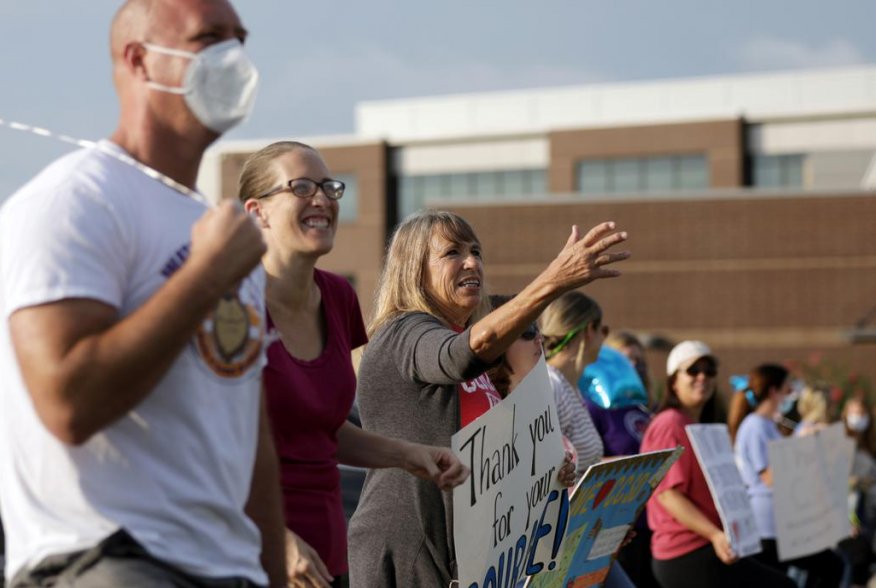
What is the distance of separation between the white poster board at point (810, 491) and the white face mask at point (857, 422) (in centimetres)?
442

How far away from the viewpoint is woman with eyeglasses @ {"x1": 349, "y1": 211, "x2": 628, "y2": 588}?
168 inches

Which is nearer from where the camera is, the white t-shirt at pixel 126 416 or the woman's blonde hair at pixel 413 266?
the white t-shirt at pixel 126 416

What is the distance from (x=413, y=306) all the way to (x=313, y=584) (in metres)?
1.52

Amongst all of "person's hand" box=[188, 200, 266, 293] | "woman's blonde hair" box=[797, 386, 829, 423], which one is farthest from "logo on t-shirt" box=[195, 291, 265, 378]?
"woman's blonde hair" box=[797, 386, 829, 423]

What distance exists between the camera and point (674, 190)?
5366 cm

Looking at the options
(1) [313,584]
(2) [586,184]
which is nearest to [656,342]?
(1) [313,584]

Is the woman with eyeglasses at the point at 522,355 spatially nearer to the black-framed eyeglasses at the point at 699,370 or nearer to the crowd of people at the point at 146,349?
the crowd of people at the point at 146,349

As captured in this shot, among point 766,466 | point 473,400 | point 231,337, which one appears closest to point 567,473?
point 473,400

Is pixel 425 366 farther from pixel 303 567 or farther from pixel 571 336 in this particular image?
pixel 571 336

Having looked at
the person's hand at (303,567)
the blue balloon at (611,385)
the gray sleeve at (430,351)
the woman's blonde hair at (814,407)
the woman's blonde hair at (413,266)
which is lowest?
the woman's blonde hair at (814,407)

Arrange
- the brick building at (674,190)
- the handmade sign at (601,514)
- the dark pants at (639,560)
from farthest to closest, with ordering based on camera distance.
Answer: the brick building at (674,190), the dark pants at (639,560), the handmade sign at (601,514)

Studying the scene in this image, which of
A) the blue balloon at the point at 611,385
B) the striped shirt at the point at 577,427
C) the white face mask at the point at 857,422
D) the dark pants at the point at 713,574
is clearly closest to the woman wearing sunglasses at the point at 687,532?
the dark pants at the point at 713,574

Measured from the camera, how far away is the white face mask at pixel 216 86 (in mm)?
2557

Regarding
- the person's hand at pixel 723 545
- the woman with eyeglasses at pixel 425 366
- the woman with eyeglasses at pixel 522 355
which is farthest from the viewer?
the person's hand at pixel 723 545
